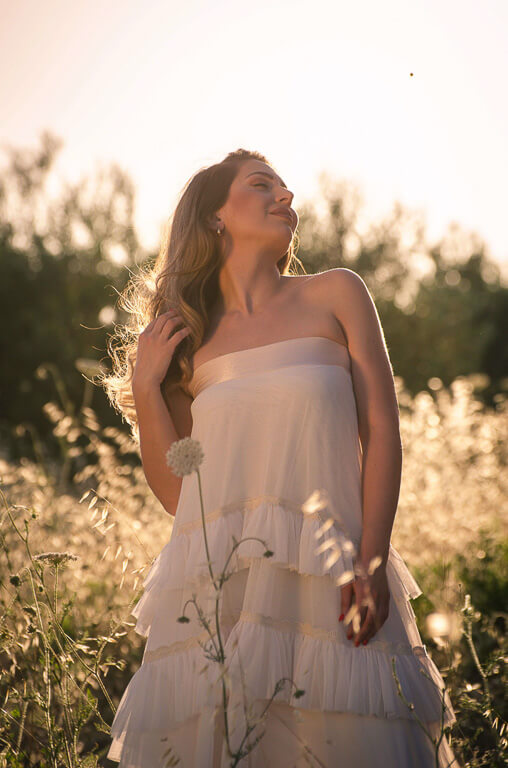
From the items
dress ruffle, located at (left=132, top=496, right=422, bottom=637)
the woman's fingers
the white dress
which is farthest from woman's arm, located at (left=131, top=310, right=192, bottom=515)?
the woman's fingers

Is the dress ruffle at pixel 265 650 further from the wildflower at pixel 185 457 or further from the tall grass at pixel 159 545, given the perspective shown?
the tall grass at pixel 159 545

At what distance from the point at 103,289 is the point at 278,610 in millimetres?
13688

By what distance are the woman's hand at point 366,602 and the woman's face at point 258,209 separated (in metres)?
1.13

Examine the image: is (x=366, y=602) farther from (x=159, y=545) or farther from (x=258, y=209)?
(x=159, y=545)

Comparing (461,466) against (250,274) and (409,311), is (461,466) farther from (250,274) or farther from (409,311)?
(409,311)

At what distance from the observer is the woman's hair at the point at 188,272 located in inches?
105

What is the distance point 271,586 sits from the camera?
6.66 ft

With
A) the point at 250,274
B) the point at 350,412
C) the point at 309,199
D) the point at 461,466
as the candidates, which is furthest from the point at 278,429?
the point at 309,199

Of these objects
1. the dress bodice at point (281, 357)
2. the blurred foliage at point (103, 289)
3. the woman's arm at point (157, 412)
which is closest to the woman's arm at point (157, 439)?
the woman's arm at point (157, 412)

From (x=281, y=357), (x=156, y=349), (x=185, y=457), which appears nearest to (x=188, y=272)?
(x=156, y=349)

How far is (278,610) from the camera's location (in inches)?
79.6

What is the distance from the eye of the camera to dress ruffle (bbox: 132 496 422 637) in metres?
2.04

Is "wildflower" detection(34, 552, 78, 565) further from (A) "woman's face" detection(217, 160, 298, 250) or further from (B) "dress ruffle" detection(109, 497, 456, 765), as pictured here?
(A) "woman's face" detection(217, 160, 298, 250)

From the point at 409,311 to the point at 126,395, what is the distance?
662 inches
